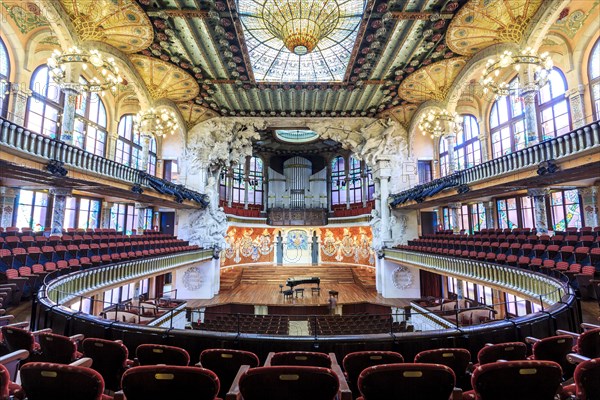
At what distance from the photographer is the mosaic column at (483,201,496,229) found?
15.3 m

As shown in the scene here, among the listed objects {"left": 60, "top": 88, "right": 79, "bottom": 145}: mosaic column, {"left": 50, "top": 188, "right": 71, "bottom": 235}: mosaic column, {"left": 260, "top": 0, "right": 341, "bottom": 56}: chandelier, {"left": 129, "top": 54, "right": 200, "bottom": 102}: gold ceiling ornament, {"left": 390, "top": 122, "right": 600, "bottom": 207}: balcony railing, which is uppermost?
{"left": 129, "top": 54, "right": 200, "bottom": 102}: gold ceiling ornament

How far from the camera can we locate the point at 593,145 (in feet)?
23.6

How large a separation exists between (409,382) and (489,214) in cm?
1638

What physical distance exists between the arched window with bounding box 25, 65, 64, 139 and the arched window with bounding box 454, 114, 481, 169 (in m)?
20.1

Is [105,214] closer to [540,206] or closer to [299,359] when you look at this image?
[299,359]

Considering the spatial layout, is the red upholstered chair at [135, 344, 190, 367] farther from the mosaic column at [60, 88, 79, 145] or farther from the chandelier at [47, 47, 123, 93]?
the mosaic column at [60, 88, 79, 145]

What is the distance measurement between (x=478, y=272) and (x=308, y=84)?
427 inches

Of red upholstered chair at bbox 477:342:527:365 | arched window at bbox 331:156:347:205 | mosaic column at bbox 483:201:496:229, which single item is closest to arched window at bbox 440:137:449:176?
mosaic column at bbox 483:201:496:229

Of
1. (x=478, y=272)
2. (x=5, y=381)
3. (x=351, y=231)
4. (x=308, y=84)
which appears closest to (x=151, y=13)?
(x=308, y=84)

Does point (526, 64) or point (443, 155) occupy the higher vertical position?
point (526, 64)

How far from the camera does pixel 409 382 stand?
6.34ft

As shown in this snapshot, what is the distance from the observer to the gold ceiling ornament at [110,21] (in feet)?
29.5

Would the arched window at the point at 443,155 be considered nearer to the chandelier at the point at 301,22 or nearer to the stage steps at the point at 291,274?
the stage steps at the point at 291,274

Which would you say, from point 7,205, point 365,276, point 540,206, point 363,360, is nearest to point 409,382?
point 363,360
